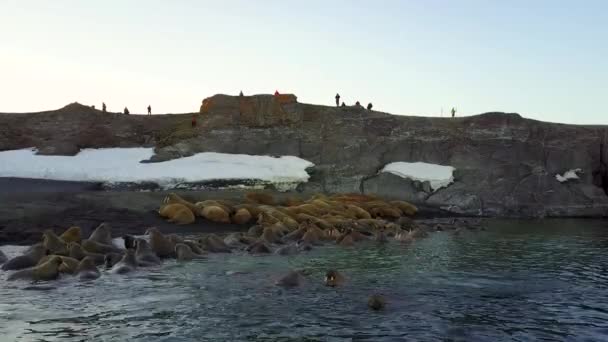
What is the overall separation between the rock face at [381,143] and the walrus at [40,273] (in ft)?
81.6

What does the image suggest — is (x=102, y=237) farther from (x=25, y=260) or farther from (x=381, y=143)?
(x=381, y=143)

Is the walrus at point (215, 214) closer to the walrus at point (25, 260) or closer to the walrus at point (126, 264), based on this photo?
the walrus at point (126, 264)

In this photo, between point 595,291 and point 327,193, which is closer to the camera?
point 595,291

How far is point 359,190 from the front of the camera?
38.8 metres

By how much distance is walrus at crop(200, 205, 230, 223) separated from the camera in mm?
25641

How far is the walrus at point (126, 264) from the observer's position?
14.6m

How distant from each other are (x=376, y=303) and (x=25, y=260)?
918 centimetres

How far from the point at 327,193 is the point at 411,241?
1535 centimetres

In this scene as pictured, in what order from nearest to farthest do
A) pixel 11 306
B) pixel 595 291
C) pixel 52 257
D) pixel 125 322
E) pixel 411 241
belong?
pixel 125 322 → pixel 11 306 → pixel 595 291 → pixel 52 257 → pixel 411 241

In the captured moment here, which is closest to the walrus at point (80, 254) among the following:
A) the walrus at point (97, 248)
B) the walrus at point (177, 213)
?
the walrus at point (97, 248)

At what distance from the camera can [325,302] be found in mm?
Answer: 11773

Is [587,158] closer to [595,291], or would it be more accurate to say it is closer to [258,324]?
[595,291]

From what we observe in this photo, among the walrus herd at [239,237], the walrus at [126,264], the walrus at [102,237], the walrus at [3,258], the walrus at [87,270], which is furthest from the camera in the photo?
the walrus at [102,237]

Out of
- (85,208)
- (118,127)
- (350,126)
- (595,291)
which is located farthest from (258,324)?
(118,127)
